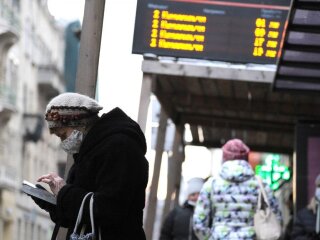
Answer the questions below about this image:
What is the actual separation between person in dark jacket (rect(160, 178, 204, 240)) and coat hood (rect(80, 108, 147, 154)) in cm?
731

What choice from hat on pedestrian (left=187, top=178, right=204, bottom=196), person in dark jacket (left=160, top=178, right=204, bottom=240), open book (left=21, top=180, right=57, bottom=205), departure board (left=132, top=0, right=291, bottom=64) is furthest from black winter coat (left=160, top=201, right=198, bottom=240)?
open book (left=21, top=180, right=57, bottom=205)

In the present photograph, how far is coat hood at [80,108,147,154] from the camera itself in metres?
5.18

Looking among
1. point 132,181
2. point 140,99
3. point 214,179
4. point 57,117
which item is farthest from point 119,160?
point 140,99

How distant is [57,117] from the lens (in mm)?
5305

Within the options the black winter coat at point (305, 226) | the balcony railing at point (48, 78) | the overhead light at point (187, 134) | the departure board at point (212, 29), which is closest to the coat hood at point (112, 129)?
the black winter coat at point (305, 226)

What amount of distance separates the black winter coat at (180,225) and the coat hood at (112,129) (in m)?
7.48

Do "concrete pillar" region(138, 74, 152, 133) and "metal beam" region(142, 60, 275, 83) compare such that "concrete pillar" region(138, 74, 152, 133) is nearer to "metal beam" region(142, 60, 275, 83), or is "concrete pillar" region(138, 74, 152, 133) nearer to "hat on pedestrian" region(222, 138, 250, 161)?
"metal beam" region(142, 60, 275, 83)

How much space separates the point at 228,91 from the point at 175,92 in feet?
3.47

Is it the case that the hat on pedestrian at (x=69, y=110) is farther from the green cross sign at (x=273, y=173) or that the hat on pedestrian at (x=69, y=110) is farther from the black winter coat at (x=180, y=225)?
the green cross sign at (x=273, y=173)

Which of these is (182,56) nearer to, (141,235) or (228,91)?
(228,91)

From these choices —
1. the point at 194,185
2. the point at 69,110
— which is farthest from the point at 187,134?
the point at 69,110

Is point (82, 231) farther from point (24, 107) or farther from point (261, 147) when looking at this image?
point (24, 107)

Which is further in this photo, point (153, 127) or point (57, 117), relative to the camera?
point (153, 127)

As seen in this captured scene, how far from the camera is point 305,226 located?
1071 centimetres
